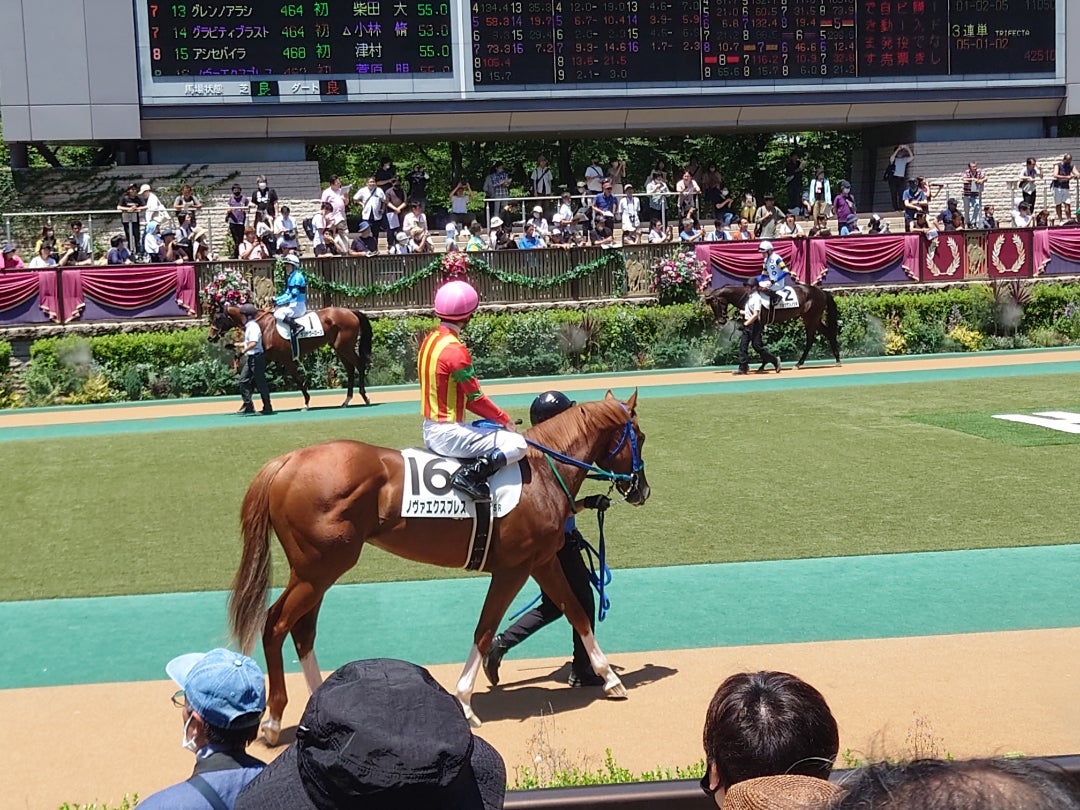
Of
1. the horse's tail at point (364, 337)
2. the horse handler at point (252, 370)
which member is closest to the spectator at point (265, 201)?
the horse's tail at point (364, 337)

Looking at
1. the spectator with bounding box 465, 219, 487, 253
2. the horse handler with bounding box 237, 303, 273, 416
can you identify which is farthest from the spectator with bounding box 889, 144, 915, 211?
the horse handler with bounding box 237, 303, 273, 416

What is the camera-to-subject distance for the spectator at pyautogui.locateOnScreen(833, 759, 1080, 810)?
1522mm

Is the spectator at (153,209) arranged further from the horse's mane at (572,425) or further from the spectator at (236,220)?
the horse's mane at (572,425)

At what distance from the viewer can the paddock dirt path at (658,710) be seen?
6.09 meters

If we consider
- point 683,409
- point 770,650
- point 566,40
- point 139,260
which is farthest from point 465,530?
point 566,40

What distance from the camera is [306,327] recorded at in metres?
21.4

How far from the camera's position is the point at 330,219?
28.6m

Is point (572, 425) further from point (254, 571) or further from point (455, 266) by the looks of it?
point (455, 266)

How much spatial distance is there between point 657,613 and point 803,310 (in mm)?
17041

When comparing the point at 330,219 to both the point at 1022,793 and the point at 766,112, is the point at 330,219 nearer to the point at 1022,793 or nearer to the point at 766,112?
the point at 766,112

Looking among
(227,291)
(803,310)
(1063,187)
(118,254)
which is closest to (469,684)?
(803,310)

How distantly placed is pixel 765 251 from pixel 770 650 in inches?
733

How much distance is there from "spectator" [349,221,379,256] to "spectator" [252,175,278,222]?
1914mm

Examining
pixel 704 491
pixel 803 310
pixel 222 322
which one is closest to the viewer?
pixel 704 491
